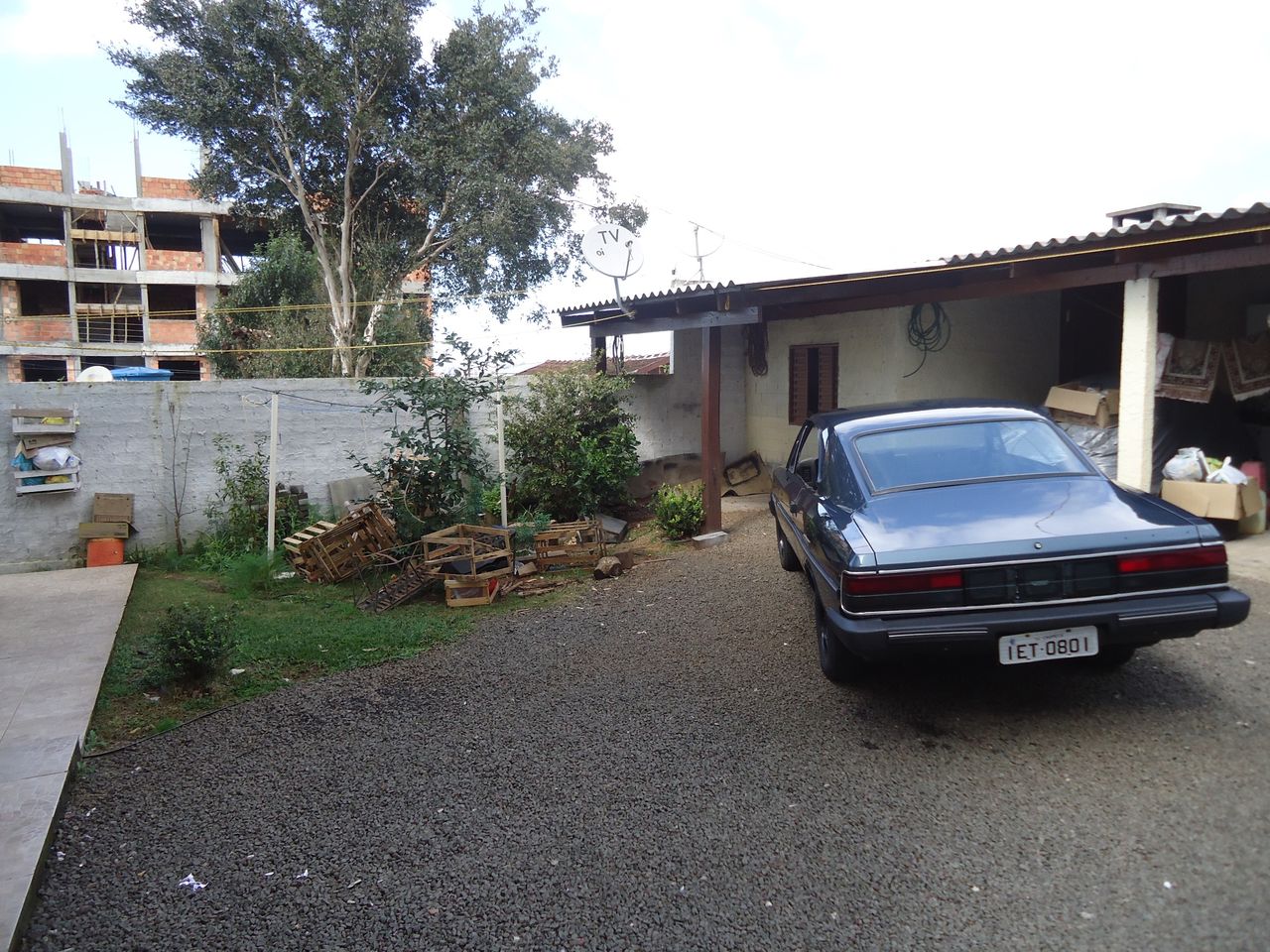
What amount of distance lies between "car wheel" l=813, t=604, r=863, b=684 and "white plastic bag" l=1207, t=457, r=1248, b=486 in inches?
184

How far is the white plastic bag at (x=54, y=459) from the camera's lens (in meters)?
8.24

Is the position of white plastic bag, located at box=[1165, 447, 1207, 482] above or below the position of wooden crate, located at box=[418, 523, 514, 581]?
above

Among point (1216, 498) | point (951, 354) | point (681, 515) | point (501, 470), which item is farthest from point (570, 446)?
point (1216, 498)

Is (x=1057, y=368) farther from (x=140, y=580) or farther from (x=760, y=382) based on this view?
(x=140, y=580)

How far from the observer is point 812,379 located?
11273mm

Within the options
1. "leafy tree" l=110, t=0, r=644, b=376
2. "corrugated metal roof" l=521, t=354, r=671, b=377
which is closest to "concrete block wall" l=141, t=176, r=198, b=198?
"leafy tree" l=110, t=0, r=644, b=376

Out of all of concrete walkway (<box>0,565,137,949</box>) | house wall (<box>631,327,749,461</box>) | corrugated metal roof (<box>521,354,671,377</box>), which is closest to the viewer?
concrete walkway (<box>0,565,137,949</box>)

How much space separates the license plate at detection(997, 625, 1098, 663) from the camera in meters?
3.41

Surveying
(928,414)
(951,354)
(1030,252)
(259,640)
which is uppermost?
(1030,252)

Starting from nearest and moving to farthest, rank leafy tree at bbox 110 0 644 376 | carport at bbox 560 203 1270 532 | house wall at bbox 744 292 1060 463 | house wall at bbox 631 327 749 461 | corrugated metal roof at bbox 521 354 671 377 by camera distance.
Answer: carport at bbox 560 203 1270 532
house wall at bbox 744 292 1060 463
house wall at bbox 631 327 749 461
corrugated metal roof at bbox 521 354 671 377
leafy tree at bbox 110 0 644 376

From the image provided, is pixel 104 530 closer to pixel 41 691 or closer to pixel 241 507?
pixel 241 507

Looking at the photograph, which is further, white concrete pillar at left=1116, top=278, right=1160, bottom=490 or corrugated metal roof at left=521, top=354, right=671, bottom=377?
corrugated metal roof at left=521, top=354, right=671, bottom=377

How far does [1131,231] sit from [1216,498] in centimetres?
237

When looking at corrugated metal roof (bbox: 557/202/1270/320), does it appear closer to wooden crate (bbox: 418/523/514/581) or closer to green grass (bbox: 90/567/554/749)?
wooden crate (bbox: 418/523/514/581)
